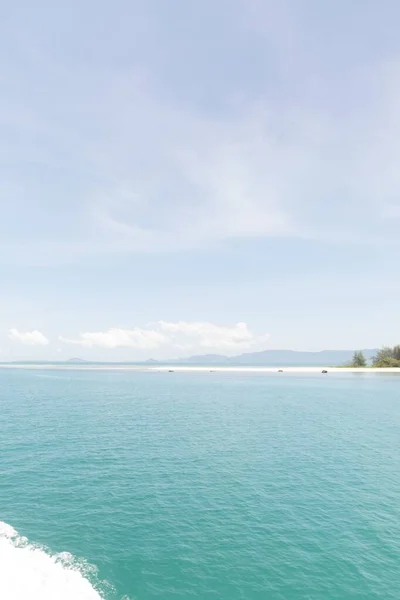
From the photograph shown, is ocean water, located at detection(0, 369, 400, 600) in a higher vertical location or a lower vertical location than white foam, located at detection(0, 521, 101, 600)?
lower

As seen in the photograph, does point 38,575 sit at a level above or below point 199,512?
above

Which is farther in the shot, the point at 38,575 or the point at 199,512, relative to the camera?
the point at 199,512

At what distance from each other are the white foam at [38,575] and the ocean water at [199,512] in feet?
0.35

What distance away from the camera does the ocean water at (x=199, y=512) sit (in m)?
25.6

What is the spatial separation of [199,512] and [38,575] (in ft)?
53.1

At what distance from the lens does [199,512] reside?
36.2 m

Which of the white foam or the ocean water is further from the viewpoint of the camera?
the ocean water

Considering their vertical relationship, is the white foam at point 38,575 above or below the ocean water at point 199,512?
above

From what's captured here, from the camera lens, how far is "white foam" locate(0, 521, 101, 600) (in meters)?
23.7

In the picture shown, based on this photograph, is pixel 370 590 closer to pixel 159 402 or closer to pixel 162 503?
→ pixel 162 503

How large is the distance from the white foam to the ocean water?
0.11 metres

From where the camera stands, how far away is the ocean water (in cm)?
2562

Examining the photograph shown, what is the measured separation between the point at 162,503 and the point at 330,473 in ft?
80.0

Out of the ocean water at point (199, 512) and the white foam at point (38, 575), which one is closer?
the white foam at point (38, 575)
